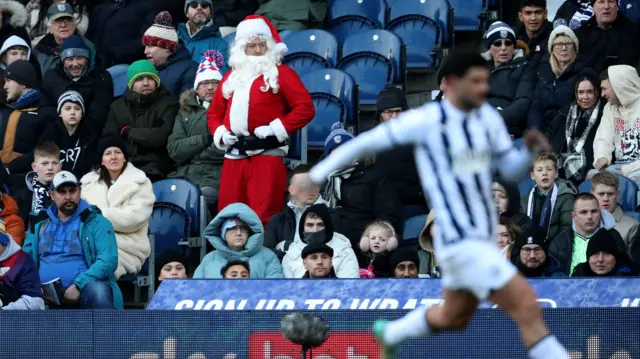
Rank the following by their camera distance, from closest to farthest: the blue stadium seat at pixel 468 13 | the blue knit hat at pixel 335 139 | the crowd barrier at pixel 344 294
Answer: the crowd barrier at pixel 344 294 < the blue knit hat at pixel 335 139 < the blue stadium seat at pixel 468 13

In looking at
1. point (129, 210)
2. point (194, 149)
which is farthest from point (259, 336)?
point (194, 149)

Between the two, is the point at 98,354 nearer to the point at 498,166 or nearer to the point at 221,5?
the point at 498,166

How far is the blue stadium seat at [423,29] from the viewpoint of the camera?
1423 centimetres

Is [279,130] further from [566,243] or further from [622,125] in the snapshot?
[622,125]

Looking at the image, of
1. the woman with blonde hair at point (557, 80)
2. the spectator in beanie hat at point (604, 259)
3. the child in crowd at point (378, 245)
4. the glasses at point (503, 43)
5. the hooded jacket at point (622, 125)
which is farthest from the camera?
the glasses at point (503, 43)

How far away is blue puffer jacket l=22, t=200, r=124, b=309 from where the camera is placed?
1089cm

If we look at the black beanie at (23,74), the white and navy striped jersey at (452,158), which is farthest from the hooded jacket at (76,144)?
the white and navy striped jersey at (452,158)

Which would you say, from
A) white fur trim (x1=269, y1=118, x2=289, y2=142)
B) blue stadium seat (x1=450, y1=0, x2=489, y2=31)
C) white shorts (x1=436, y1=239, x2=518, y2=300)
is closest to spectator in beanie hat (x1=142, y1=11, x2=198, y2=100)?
white fur trim (x1=269, y1=118, x2=289, y2=142)

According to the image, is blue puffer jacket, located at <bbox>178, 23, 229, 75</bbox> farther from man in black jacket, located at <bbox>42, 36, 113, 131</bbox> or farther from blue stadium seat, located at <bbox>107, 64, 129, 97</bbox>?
man in black jacket, located at <bbox>42, 36, 113, 131</bbox>

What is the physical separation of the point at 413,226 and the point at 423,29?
9.92 feet

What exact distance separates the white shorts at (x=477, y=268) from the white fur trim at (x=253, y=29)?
551cm

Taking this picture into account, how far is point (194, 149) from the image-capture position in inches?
501

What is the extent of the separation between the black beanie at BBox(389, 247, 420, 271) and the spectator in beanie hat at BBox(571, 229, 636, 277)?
1180 mm

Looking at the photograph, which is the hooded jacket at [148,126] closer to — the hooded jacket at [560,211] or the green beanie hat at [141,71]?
the green beanie hat at [141,71]
